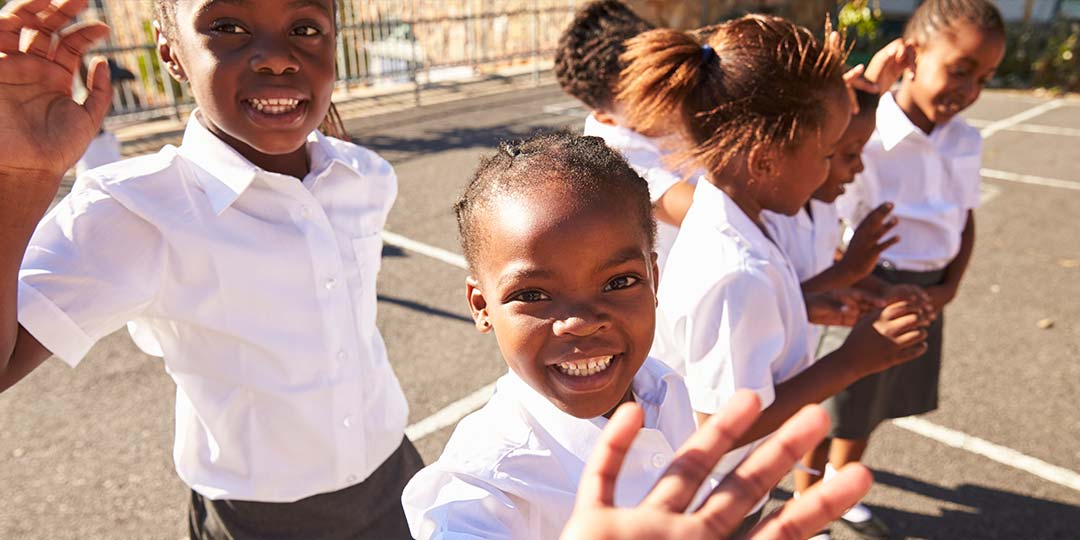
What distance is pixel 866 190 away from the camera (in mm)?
2879

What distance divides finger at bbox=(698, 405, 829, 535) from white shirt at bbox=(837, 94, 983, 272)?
2.31 metres

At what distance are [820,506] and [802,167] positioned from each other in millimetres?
1246

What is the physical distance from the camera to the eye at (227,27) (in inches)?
57.4

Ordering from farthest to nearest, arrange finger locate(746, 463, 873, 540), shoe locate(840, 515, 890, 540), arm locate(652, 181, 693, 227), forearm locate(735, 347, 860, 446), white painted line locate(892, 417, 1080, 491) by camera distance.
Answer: white painted line locate(892, 417, 1080, 491), shoe locate(840, 515, 890, 540), arm locate(652, 181, 693, 227), forearm locate(735, 347, 860, 446), finger locate(746, 463, 873, 540)

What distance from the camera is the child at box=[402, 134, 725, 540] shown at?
46.4 inches

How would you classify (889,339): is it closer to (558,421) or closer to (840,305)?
(840,305)

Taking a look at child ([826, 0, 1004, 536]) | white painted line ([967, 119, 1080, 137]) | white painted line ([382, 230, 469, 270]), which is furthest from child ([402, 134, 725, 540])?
white painted line ([967, 119, 1080, 137])

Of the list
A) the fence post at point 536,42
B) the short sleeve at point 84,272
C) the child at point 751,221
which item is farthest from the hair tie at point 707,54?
the fence post at point 536,42

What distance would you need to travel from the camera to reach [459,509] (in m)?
1.14

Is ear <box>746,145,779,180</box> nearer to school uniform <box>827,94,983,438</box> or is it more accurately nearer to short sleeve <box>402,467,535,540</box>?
short sleeve <box>402,467,535,540</box>

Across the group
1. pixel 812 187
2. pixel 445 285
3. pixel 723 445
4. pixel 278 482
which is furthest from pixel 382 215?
pixel 445 285

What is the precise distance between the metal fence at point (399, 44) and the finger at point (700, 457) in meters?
7.75

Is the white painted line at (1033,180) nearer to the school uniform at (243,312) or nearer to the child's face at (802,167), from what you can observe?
the child's face at (802,167)

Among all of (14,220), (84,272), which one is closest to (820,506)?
(14,220)
